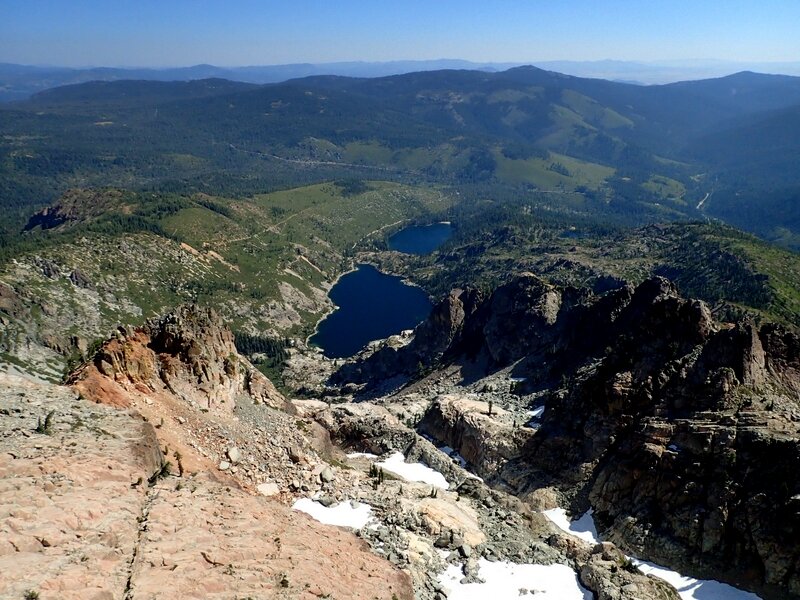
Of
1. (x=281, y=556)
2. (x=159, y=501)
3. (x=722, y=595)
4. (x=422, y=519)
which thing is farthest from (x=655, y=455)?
(x=159, y=501)

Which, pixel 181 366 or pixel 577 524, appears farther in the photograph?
pixel 577 524

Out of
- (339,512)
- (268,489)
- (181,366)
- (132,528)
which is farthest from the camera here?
(181,366)

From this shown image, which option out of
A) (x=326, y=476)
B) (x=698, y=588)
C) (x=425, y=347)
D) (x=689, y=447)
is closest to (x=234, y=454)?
(x=326, y=476)

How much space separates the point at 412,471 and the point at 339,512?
733 inches

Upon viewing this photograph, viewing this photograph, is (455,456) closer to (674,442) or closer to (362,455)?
(362,455)

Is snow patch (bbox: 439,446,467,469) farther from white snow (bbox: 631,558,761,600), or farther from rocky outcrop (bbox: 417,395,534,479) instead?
white snow (bbox: 631,558,761,600)

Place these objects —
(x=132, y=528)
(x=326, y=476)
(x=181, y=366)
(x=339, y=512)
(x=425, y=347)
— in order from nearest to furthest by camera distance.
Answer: (x=132, y=528) < (x=339, y=512) < (x=326, y=476) < (x=181, y=366) < (x=425, y=347)

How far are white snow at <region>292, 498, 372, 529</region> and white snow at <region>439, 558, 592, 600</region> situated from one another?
6.35m

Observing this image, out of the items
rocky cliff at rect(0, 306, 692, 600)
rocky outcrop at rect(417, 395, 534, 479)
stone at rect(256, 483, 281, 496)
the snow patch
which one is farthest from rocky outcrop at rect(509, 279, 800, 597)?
stone at rect(256, 483, 281, 496)

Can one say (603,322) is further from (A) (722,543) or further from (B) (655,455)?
(A) (722,543)

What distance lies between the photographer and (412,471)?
181ft

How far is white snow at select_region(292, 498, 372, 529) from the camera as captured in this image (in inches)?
1432

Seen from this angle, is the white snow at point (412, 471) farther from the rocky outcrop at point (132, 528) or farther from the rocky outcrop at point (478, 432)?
the rocky outcrop at point (132, 528)

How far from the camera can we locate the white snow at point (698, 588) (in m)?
36.2
